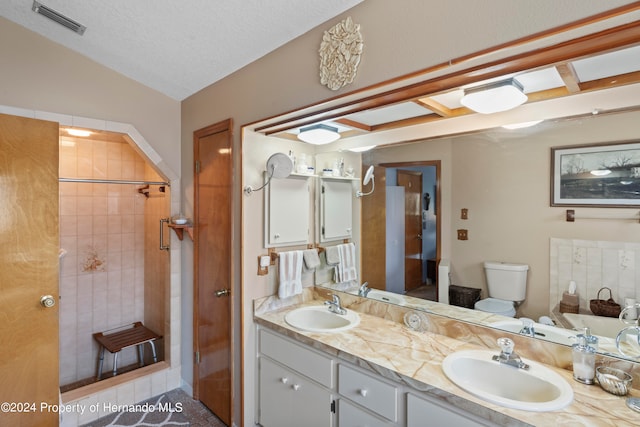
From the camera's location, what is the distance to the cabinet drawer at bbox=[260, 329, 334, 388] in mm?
1656

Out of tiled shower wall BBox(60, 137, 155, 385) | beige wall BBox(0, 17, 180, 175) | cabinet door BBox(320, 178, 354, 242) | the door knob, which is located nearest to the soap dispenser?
cabinet door BBox(320, 178, 354, 242)

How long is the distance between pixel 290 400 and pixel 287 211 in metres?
1.18

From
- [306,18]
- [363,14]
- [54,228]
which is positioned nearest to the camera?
[363,14]

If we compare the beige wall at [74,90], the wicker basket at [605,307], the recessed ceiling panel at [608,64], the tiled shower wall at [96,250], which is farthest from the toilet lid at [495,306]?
the tiled shower wall at [96,250]

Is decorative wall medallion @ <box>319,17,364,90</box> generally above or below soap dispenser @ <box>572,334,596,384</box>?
above

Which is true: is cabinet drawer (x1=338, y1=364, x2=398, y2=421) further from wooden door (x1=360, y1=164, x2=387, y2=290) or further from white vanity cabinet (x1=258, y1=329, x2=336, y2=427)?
wooden door (x1=360, y1=164, x2=387, y2=290)

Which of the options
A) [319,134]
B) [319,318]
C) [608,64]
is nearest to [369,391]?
[319,318]

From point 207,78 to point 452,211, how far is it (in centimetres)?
191

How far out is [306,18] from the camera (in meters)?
1.59

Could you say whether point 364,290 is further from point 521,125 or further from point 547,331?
point 521,125

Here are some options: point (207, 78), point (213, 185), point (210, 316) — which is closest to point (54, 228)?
point (213, 185)

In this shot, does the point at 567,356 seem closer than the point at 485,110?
Yes

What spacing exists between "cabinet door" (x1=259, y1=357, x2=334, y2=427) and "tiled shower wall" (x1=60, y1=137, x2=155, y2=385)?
6.79 feet

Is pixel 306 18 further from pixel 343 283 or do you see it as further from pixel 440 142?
pixel 343 283
